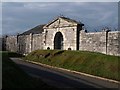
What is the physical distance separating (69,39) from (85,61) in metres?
12.5

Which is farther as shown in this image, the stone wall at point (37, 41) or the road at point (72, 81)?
the stone wall at point (37, 41)

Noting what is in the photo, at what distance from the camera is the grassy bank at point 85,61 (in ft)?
73.7

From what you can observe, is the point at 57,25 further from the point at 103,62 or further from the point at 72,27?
the point at 103,62

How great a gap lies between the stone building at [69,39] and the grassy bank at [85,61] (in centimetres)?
332

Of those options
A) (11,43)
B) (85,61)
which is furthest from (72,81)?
(11,43)

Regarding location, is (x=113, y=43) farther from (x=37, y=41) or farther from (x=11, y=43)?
(x=11, y=43)

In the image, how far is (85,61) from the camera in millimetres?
26562

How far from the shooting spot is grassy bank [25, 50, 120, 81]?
22.5 meters

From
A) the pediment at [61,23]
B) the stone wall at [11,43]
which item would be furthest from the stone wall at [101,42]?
the stone wall at [11,43]

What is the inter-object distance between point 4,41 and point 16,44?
4.81m

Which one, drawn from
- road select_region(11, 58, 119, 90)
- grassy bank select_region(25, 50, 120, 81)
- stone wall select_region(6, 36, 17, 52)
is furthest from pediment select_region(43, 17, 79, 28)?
road select_region(11, 58, 119, 90)

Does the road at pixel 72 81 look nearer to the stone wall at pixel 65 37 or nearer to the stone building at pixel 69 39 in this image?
the stone building at pixel 69 39

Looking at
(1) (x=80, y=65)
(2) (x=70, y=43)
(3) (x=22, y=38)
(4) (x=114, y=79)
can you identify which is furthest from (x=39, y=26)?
(4) (x=114, y=79)

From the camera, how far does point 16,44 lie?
2034 inches
